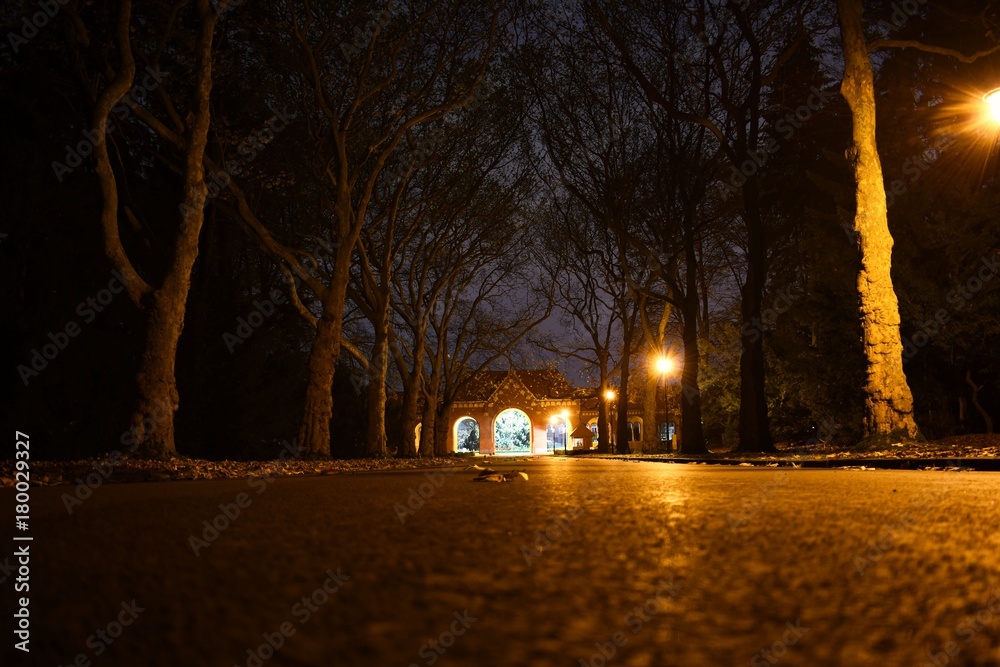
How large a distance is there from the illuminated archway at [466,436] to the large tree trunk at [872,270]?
5833 cm

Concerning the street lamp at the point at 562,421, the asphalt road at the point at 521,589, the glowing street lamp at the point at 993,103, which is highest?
the glowing street lamp at the point at 993,103

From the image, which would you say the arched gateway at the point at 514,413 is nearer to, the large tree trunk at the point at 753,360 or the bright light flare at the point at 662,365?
the bright light flare at the point at 662,365

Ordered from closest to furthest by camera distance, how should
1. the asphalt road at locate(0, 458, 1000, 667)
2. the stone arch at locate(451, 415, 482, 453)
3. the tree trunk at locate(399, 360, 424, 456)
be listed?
the asphalt road at locate(0, 458, 1000, 667) < the tree trunk at locate(399, 360, 424, 456) < the stone arch at locate(451, 415, 482, 453)

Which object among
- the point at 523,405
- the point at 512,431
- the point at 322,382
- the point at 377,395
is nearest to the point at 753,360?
the point at 322,382

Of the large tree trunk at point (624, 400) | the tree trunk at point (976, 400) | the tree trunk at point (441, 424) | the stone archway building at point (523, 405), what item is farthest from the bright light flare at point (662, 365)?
the stone archway building at point (523, 405)

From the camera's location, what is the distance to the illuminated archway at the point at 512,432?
6912cm

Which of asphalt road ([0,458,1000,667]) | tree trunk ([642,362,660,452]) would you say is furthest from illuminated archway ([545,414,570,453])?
asphalt road ([0,458,1000,667])

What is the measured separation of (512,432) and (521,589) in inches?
2686

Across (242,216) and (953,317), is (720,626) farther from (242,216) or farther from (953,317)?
(953,317)

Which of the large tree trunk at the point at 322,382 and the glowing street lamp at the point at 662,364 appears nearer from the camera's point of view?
the large tree trunk at the point at 322,382

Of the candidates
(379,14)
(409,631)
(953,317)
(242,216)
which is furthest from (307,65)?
(409,631)

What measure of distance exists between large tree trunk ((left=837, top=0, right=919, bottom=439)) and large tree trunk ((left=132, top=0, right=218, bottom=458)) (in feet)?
35.0

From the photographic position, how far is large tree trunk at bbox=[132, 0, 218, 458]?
36.7ft

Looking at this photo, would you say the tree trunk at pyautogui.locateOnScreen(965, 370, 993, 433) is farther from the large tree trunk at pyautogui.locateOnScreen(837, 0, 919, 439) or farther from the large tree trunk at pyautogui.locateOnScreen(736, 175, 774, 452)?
the large tree trunk at pyautogui.locateOnScreen(837, 0, 919, 439)
